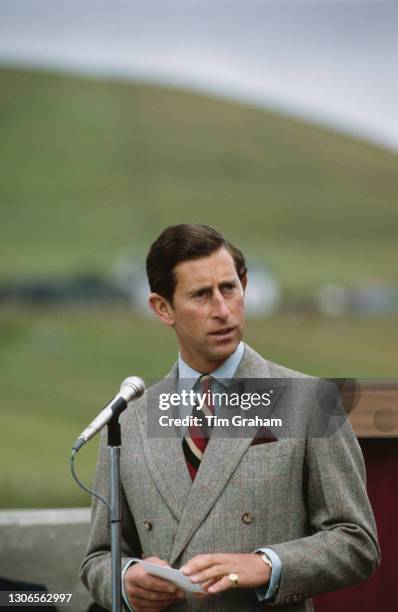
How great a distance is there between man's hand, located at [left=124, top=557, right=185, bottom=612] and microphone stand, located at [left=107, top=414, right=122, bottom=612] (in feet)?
0.21

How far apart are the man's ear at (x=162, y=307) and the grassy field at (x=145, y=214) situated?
6.11m

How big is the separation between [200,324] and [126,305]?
676 cm

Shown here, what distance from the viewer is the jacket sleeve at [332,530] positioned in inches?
69.5

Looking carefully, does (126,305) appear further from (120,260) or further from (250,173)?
(250,173)

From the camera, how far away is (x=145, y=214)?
856 centimetres

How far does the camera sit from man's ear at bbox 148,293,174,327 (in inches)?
76.5

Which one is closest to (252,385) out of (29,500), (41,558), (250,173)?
(41,558)

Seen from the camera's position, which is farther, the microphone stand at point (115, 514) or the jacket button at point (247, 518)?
the jacket button at point (247, 518)

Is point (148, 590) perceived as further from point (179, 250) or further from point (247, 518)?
point (179, 250)

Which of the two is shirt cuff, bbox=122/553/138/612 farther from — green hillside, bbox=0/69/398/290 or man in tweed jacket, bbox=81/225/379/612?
→ green hillside, bbox=0/69/398/290

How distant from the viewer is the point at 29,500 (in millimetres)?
6633

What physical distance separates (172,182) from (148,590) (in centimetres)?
681

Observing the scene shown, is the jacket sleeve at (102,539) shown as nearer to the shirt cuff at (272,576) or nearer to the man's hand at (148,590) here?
the man's hand at (148,590)

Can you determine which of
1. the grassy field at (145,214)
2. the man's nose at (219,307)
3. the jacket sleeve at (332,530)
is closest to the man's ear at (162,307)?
the man's nose at (219,307)
